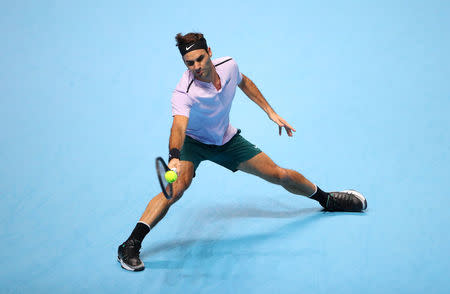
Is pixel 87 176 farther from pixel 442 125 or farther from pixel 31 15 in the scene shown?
pixel 31 15

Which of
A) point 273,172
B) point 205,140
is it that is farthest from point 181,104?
point 273,172

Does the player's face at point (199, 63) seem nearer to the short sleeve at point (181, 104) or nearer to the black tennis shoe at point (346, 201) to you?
the short sleeve at point (181, 104)

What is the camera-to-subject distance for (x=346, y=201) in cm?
425

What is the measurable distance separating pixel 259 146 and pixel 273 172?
2133 mm

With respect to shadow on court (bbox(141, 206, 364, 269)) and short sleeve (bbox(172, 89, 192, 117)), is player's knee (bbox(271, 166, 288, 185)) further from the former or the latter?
short sleeve (bbox(172, 89, 192, 117))

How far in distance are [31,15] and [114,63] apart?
2137 mm

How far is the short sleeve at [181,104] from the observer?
11.4ft

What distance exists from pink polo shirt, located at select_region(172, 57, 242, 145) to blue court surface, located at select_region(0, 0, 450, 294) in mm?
828

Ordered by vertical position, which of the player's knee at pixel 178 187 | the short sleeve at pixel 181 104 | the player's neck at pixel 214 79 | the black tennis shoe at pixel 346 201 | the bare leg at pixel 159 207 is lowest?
the black tennis shoe at pixel 346 201

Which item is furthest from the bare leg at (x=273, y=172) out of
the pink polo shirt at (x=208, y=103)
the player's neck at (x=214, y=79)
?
the player's neck at (x=214, y=79)

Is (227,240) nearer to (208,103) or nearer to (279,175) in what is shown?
(279,175)

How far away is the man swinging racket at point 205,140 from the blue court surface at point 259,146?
175 mm

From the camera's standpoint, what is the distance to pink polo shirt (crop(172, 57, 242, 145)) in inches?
139

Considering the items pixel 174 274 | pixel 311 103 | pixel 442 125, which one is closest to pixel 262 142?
pixel 311 103
